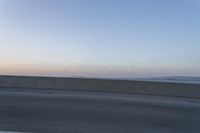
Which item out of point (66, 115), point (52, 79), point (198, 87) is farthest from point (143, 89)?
point (66, 115)

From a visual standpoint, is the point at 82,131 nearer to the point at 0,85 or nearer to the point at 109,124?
the point at 109,124

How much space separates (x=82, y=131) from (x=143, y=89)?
69.6 feet

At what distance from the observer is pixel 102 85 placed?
3500 cm

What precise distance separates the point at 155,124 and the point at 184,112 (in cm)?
638

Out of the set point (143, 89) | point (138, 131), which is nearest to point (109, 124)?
point (138, 131)

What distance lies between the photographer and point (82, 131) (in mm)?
12406

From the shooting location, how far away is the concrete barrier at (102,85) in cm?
3144

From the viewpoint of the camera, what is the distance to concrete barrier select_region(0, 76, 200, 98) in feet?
103

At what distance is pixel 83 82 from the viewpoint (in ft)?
115

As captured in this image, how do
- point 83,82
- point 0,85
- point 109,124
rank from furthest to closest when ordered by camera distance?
point 0,85
point 83,82
point 109,124

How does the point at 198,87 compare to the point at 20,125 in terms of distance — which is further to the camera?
the point at 198,87

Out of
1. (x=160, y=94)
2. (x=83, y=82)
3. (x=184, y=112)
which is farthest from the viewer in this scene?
(x=83, y=82)

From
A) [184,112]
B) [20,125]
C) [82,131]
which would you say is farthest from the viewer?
[184,112]

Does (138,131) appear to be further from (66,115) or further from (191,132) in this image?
(66,115)
